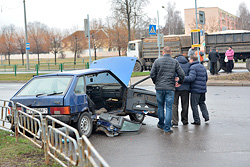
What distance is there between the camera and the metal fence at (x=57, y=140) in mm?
3695

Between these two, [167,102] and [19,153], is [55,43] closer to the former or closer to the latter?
[167,102]

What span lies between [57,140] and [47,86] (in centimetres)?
270

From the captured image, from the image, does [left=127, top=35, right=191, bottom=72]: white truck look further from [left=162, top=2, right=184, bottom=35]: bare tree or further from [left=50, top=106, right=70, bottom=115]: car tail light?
[left=162, top=2, right=184, bottom=35]: bare tree

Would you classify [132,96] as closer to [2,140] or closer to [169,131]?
[169,131]

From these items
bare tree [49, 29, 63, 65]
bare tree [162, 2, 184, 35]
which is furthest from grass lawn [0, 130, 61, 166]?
bare tree [162, 2, 184, 35]

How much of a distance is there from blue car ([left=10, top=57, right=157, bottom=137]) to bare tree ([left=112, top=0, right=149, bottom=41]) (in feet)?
119

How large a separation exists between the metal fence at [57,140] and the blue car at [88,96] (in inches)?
23.5

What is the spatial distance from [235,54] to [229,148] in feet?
63.3

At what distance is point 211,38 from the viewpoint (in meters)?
23.9

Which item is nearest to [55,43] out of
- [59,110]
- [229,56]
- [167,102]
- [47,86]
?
[229,56]

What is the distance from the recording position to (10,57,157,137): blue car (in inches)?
280

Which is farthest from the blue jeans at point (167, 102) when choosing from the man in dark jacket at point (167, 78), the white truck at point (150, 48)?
the white truck at point (150, 48)

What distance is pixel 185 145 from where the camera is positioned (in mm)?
6703

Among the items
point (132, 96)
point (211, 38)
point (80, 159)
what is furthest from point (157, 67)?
point (211, 38)
